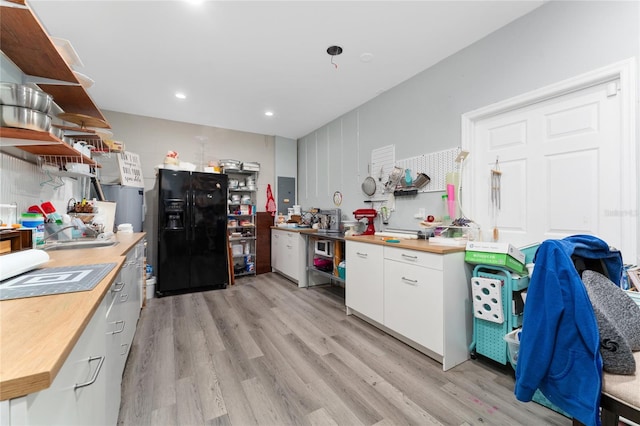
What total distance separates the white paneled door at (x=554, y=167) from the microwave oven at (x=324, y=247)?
182 centimetres

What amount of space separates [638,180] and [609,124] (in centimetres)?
39

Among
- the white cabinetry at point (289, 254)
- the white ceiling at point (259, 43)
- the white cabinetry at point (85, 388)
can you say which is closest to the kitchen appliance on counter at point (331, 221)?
the white cabinetry at point (289, 254)

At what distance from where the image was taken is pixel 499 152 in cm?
219

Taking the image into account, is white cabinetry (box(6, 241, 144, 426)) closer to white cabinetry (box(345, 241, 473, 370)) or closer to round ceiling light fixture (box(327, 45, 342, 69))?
white cabinetry (box(345, 241, 473, 370))

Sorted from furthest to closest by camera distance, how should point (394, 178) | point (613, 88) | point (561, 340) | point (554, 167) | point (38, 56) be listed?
point (394, 178) < point (554, 167) < point (613, 88) < point (38, 56) < point (561, 340)

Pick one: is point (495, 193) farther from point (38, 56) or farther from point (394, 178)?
point (38, 56)

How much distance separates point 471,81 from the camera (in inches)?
90.5

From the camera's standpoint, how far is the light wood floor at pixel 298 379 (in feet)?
4.78

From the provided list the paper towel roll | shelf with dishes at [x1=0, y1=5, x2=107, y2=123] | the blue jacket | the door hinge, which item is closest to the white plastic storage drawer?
the blue jacket

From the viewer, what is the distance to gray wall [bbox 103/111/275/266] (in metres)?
3.91

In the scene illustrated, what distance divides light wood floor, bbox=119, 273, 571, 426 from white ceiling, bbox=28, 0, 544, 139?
8.81 ft

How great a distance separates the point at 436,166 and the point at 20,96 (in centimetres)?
299

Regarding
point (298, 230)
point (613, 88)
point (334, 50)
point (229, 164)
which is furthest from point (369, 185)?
point (229, 164)

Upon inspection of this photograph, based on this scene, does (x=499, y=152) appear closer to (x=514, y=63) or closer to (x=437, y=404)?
(x=514, y=63)
